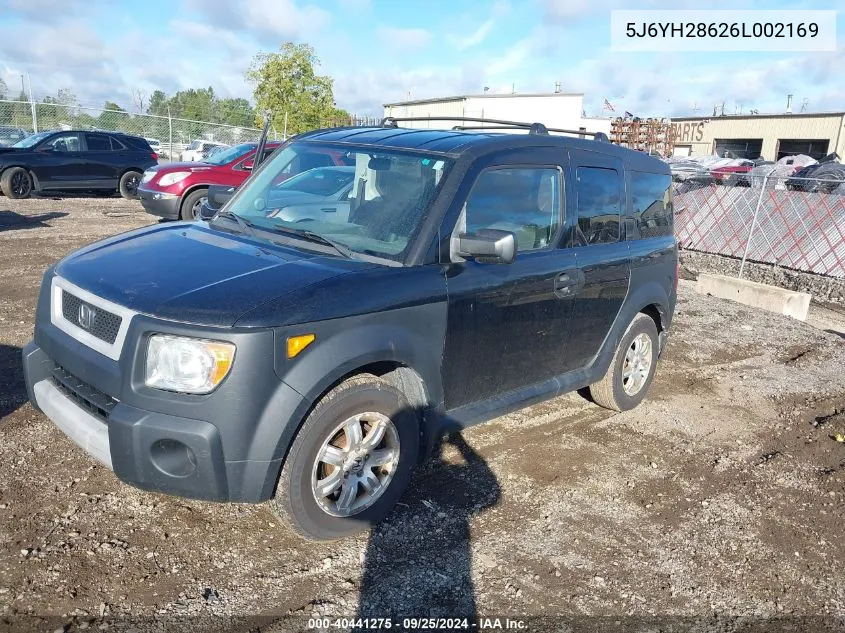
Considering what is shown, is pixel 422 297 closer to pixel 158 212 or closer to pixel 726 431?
pixel 726 431

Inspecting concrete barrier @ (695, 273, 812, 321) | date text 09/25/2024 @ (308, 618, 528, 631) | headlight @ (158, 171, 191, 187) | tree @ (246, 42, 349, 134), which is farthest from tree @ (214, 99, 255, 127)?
date text 09/25/2024 @ (308, 618, 528, 631)

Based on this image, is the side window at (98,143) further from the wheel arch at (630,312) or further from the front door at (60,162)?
the wheel arch at (630,312)

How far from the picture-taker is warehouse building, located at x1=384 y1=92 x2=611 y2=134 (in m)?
43.8

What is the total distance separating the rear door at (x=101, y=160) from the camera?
1639cm

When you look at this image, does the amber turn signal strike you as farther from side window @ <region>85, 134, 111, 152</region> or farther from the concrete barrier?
side window @ <region>85, 134, 111, 152</region>

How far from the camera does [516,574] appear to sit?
328 centimetres

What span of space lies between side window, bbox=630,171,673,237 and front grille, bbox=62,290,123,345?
3577mm

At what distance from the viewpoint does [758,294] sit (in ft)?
33.3

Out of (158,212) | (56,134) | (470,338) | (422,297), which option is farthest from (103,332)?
(56,134)

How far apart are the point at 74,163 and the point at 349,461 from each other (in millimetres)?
15641

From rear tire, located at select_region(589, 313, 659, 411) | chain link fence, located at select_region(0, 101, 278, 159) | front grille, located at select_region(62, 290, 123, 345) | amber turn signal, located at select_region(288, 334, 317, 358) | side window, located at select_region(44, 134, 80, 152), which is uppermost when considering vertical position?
chain link fence, located at select_region(0, 101, 278, 159)

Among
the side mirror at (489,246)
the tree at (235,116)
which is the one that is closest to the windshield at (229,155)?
the side mirror at (489,246)

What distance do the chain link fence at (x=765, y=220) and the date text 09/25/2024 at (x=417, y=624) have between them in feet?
34.8

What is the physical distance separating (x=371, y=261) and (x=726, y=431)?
3410 millimetres
